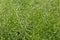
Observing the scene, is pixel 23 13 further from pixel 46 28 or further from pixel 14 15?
pixel 46 28

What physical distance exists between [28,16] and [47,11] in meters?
0.34

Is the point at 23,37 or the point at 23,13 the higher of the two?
the point at 23,13

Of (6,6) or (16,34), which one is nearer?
(16,34)

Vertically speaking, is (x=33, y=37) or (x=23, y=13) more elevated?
(x=23, y=13)

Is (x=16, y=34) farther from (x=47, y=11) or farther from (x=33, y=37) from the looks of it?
(x=47, y=11)

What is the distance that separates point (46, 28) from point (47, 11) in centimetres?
33

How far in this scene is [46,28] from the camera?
13.9ft

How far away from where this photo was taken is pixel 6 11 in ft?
14.8

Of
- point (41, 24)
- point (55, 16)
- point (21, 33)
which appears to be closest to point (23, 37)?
point (21, 33)

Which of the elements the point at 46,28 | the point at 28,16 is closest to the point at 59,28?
the point at 46,28

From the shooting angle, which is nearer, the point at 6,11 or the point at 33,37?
the point at 33,37

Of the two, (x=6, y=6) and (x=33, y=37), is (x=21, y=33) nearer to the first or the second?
(x=33, y=37)

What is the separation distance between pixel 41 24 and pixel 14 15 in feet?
1.71

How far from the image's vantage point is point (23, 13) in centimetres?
446
